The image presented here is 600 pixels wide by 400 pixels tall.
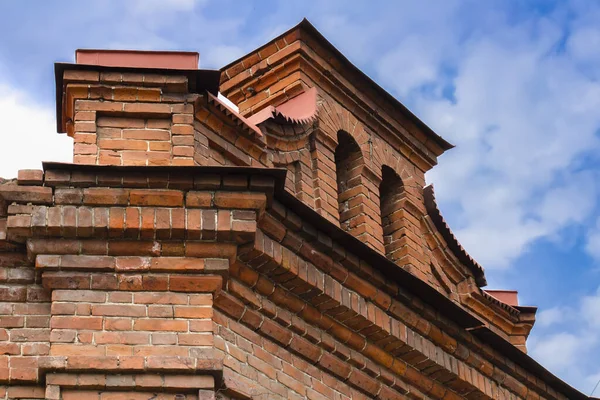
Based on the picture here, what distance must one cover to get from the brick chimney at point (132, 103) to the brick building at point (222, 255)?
1cm

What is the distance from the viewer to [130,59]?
31.4 ft

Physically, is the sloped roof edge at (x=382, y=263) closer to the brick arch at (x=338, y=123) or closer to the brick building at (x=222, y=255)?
the brick building at (x=222, y=255)

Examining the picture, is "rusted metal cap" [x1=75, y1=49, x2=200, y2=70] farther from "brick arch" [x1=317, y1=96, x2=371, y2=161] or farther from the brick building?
"brick arch" [x1=317, y1=96, x2=371, y2=161]

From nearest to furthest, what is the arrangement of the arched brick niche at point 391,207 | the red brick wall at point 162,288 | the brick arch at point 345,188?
the red brick wall at point 162,288, the brick arch at point 345,188, the arched brick niche at point 391,207

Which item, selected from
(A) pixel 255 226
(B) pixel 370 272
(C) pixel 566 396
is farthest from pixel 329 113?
(C) pixel 566 396

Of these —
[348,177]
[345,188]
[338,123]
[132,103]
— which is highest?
[338,123]

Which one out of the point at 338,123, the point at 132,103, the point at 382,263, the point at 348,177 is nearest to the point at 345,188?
the point at 348,177

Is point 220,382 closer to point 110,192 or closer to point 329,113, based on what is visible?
point 110,192

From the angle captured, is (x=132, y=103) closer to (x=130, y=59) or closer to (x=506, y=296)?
(x=130, y=59)

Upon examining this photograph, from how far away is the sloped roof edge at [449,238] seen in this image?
39.3 ft

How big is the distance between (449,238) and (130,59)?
390 cm

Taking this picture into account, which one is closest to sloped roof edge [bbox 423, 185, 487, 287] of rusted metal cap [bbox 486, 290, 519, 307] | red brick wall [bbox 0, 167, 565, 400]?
rusted metal cap [bbox 486, 290, 519, 307]

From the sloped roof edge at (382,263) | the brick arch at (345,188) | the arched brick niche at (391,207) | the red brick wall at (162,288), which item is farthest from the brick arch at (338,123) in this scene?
the red brick wall at (162,288)

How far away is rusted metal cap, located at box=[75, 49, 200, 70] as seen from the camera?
376 inches
